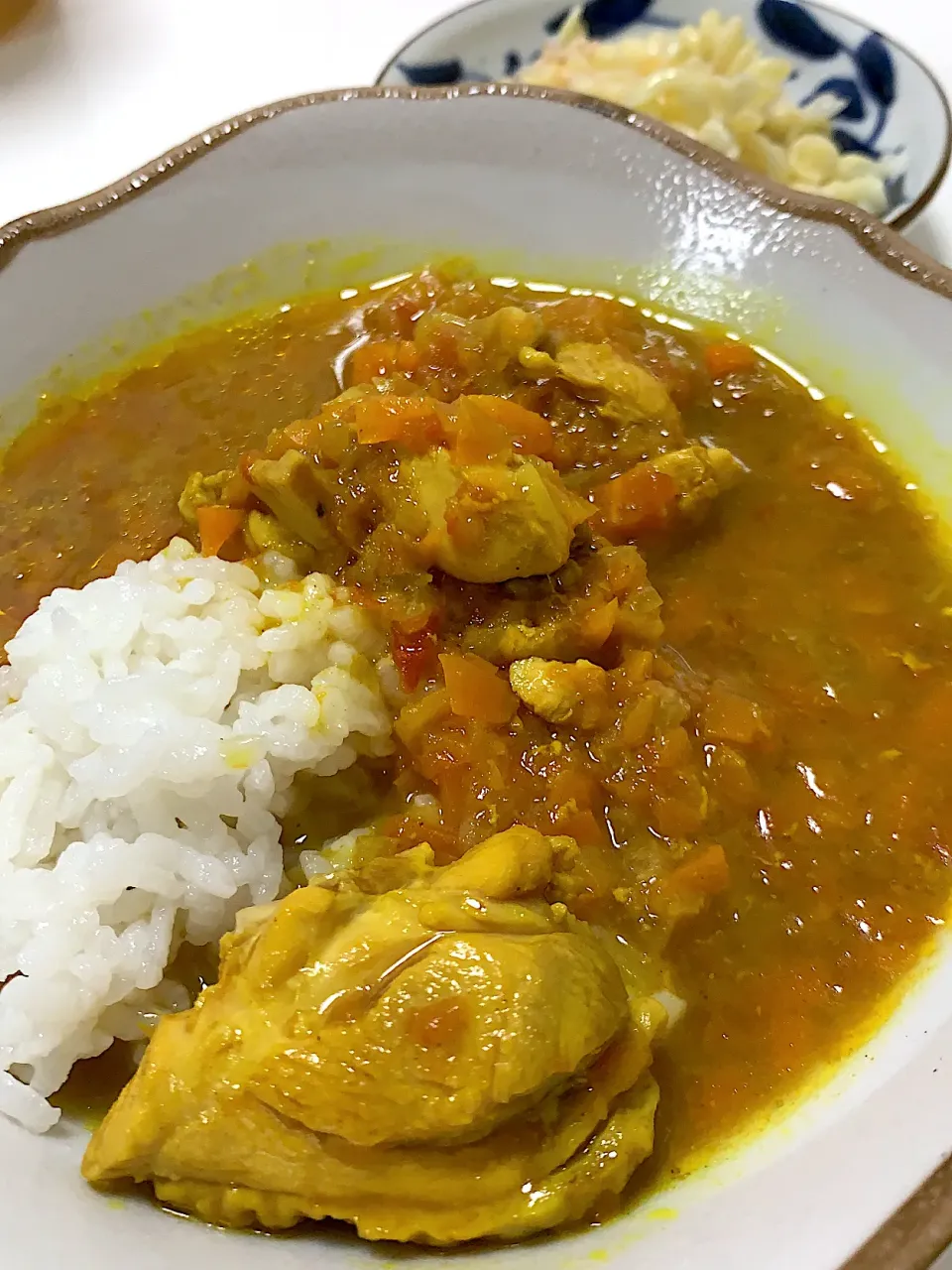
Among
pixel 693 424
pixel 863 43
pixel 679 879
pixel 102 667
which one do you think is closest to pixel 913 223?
pixel 863 43

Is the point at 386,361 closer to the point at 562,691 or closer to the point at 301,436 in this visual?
→ the point at 301,436

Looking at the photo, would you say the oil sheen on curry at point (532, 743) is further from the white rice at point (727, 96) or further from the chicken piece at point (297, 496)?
the white rice at point (727, 96)

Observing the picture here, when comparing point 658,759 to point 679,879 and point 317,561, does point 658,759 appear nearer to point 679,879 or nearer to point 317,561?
point 679,879

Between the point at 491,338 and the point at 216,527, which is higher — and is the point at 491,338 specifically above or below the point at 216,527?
above

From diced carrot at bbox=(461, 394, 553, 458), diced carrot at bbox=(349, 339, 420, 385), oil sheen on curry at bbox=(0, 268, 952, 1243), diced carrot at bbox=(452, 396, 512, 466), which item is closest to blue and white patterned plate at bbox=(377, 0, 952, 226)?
oil sheen on curry at bbox=(0, 268, 952, 1243)

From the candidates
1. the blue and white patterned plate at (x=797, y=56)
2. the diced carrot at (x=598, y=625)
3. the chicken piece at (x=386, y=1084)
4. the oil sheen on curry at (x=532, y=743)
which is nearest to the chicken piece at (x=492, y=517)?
the oil sheen on curry at (x=532, y=743)

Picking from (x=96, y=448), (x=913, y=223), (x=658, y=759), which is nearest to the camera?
(x=658, y=759)

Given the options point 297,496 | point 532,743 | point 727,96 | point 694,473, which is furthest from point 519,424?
point 727,96
